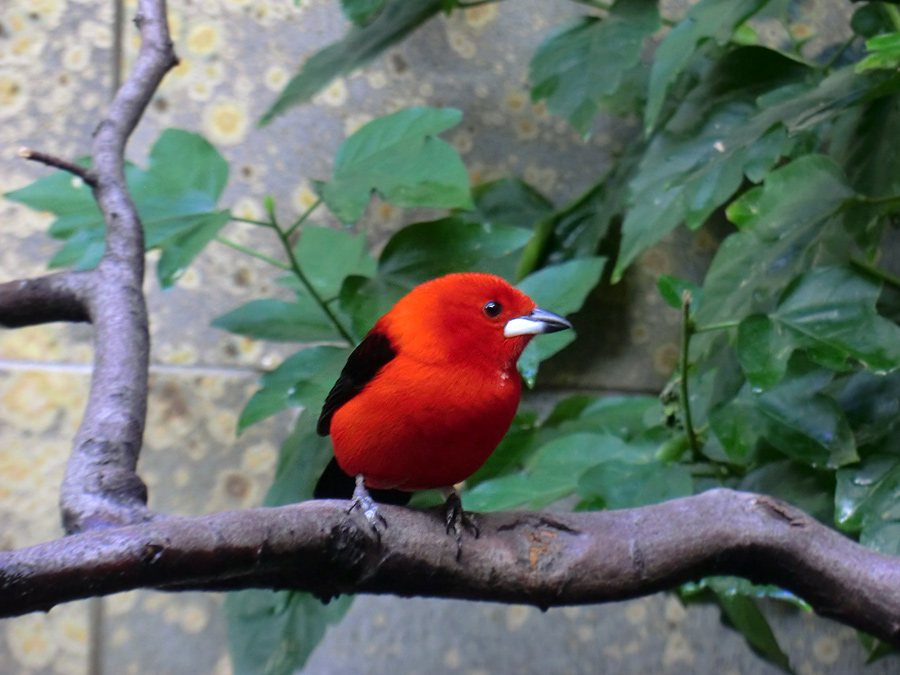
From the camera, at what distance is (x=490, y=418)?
1.04 m

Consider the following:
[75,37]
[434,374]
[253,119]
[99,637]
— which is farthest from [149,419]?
[434,374]

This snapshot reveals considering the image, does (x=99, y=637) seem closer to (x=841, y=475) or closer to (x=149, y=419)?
(x=149, y=419)

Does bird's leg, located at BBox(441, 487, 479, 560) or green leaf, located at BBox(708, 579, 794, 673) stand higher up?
bird's leg, located at BBox(441, 487, 479, 560)

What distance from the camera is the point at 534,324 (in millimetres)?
1146

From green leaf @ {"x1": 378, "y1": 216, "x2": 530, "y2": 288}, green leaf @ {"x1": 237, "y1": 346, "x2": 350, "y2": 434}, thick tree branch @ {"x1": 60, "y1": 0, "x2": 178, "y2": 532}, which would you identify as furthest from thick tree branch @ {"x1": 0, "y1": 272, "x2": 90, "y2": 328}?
green leaf @ {"x1": 378, "y1": 216, "x2": 530, "y2": 288}

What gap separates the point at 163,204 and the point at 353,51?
53 centimetres

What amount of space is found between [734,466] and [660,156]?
584mm

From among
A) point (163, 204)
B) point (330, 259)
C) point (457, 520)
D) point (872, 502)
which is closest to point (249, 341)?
point (330, 259)

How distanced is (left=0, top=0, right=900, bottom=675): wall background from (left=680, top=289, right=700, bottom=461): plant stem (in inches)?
30.2

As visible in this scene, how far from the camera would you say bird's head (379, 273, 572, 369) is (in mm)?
1079

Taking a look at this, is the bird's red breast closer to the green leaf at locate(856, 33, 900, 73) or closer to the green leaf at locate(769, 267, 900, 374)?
the green leaf at locate(769, 267, 900, 374)

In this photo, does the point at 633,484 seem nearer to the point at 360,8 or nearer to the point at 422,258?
the point at 422,258

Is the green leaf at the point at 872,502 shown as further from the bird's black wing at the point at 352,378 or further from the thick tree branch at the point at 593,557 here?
the bird's black wing at the point at 352,378

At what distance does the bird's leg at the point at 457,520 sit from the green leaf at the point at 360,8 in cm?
96
